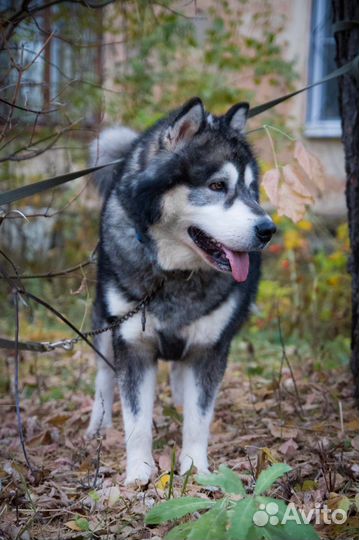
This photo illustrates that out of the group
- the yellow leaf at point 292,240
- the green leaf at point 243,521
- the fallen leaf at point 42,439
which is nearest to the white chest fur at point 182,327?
the fallen leaf at point 42,439

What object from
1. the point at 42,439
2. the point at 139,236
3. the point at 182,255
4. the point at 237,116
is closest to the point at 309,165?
the point at 237,116

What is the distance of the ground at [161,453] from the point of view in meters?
A: 2.42

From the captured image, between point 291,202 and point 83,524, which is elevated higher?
point 291,202

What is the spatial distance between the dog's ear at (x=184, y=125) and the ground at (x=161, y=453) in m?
1.35

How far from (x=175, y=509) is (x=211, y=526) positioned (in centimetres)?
14

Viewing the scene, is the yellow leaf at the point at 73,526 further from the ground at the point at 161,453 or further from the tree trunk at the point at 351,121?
the tree trunk at the point at 351,121

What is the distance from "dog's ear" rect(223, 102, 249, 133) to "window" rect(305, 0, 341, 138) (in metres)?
5.65

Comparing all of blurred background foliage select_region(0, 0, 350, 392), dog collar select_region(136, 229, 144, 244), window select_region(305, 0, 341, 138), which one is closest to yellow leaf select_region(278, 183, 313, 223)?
dog collar select_region(136, 229, 144, 244)

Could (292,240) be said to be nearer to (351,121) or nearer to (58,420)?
(351,121)

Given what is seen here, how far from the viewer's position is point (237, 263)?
285 cm

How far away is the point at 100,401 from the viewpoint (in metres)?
3.74

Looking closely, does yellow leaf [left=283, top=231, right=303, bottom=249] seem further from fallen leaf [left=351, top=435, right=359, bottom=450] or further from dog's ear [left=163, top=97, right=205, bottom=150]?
dog's ear [left=163, top=97, right=205, bottom=150]

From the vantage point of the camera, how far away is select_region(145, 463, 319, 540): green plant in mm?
1839

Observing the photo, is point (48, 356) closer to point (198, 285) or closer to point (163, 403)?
point (163, 403)
